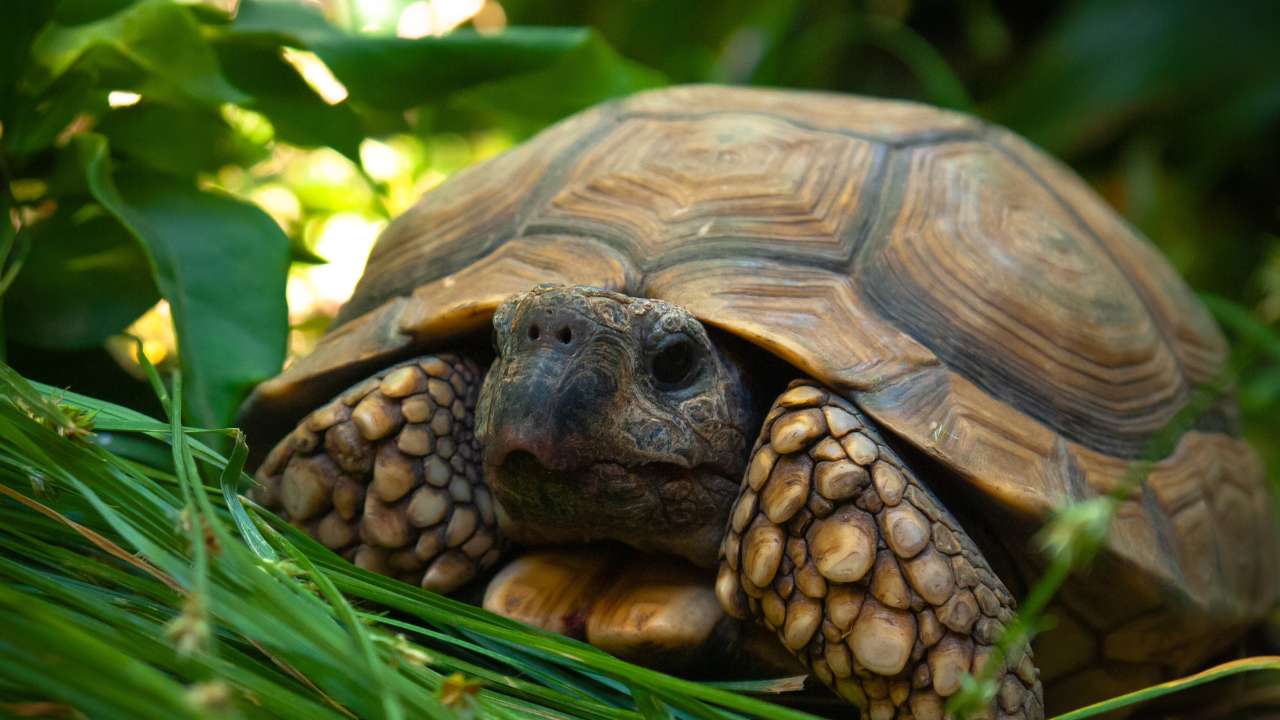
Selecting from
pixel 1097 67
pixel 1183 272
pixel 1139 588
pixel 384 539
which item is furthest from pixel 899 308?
pixel 1183 272

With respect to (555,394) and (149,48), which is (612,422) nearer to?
(555,394)

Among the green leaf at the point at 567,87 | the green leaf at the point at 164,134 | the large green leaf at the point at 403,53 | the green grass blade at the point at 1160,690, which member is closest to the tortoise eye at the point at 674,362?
the green grass blade at the point at 1160,690

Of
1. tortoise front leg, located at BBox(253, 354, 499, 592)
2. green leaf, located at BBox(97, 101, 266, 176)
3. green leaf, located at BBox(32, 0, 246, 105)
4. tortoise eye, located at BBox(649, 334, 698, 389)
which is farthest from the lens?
green leaf, located at BBox(97, 101, 266, 176)

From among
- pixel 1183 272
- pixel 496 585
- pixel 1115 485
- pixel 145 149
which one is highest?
pixel 145 149

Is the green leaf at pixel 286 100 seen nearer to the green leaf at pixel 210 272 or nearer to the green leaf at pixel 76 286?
the green leaf at pixel 210 272

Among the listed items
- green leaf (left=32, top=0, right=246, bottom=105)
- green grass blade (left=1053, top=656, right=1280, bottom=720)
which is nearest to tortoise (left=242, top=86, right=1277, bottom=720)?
green grass blade (left=1053, top=656, right=1280, bottom=720)

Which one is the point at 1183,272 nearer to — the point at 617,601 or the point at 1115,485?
the point at 1115,485

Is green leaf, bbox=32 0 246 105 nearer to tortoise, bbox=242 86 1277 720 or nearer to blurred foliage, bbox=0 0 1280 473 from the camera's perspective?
blurred foliage, bbox=0 0 1280 473
